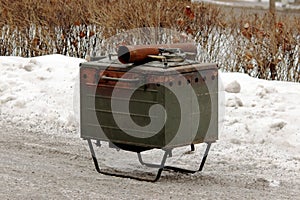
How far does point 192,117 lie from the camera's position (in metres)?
7.88

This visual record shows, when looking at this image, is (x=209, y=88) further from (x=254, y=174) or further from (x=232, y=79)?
(x=232, y=79)

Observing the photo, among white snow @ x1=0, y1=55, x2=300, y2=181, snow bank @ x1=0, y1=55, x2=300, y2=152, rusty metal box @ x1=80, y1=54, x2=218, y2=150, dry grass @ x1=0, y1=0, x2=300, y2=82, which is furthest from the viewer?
dry grass @ x1=0, y1=0, x2=300, y2=82

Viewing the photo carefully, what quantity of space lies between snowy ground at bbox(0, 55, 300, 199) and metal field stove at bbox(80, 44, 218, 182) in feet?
1.15

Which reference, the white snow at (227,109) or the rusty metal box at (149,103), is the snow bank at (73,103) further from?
the rusty metal box at (149,103)

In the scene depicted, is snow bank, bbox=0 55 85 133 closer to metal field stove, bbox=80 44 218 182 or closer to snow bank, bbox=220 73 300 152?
snow bank, bbox=220 73 300 152

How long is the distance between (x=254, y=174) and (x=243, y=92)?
271cm

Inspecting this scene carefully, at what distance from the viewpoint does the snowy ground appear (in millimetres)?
7711

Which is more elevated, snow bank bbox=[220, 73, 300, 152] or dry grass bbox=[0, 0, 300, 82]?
dry grass bbox=[0, 0, 300, 82]

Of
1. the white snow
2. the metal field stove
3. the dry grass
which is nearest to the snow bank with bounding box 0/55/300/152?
the white snow

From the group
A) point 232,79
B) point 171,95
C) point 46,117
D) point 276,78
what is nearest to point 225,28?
point 276,78

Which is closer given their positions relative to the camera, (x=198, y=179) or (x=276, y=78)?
(x=198, y=179)

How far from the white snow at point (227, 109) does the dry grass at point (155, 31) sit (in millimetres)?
746

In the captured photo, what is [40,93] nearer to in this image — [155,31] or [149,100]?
[155,31]

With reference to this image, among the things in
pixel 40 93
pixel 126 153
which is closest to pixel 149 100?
pixel 126 153
